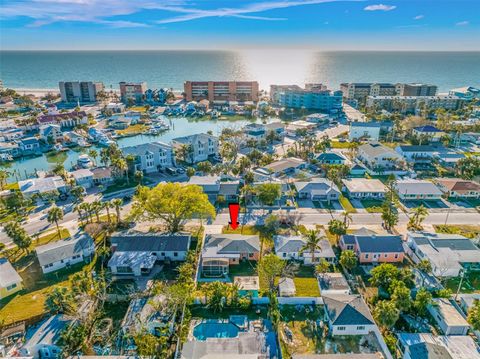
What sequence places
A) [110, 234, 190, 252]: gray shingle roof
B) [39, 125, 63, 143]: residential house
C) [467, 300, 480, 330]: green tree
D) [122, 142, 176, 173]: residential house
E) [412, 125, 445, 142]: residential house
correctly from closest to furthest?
1. [467, 300, 480, 330]: green tree
2. [110, 234, 190, 252]: gray shingle roof
3. [122, 142, 176, 173]: residential house
4. [412, 125, 445, 142]: residential house
5. [39, 125, 63, 143]: residential house

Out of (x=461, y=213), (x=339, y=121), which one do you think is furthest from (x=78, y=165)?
(x=339, y=121)

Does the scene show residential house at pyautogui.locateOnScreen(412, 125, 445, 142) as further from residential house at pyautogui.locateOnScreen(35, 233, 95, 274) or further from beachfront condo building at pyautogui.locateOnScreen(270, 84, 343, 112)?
residential house at pyautogui.locateOnScreen(35, 233, 95, 274)

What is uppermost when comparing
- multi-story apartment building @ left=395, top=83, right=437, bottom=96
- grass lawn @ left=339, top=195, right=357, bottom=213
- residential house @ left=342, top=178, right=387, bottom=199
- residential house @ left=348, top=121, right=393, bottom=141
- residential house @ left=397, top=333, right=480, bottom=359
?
multi-story apartment building @ left=395, top=83, right=437, bottom=96

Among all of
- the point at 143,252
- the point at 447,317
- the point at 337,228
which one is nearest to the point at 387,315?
the point at 447,317

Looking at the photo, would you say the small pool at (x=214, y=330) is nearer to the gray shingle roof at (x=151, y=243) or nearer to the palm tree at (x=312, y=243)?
the gray shingle roof at (x=151, y=243)

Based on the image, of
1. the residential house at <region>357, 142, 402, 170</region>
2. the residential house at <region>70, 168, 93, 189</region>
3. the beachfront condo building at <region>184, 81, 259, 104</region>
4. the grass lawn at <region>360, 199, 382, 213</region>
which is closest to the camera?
the grass lawn at <region>360, 199, 382, 213</region>

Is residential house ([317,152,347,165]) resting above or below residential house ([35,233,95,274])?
above

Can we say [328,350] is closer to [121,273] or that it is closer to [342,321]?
[342,321]

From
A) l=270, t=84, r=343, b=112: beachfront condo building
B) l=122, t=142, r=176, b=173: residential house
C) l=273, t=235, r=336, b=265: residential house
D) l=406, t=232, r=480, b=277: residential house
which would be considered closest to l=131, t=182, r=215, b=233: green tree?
l=273, t=235, r=336, b=265: residential house
